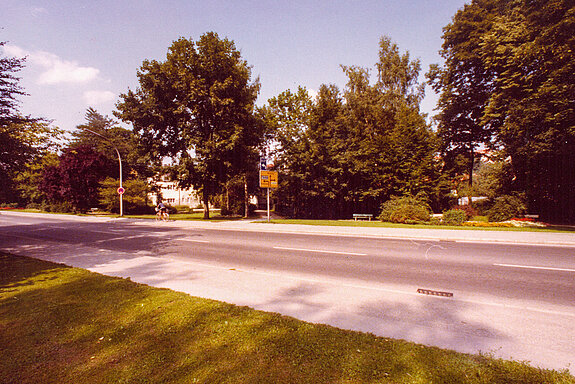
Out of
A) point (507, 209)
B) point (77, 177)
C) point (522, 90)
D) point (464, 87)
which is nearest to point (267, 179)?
point (522, 90)

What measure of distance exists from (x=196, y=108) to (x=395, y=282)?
22005 millimetres

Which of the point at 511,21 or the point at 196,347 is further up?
the point at 511,21

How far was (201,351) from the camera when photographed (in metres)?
3.12

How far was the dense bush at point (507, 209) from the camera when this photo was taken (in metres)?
20.7

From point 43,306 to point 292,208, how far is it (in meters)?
28.3

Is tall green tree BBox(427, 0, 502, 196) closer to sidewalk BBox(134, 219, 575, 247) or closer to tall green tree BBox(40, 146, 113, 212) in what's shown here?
sidewalk BBox(134, 219, 575, 247)

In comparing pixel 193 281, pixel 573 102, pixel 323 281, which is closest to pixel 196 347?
pixel 193 281

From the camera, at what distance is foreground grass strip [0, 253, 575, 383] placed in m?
2.69

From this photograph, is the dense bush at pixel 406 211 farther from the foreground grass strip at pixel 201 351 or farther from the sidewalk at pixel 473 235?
the foreground grass strip at pixel 201 351

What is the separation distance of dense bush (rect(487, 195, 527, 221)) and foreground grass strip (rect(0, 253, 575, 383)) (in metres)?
23.0

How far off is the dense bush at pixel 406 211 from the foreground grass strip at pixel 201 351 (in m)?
17.7

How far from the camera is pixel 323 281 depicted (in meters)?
6.35

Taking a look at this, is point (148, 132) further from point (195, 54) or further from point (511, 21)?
point (511, 21)

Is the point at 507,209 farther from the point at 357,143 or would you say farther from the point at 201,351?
the point at 201,351
